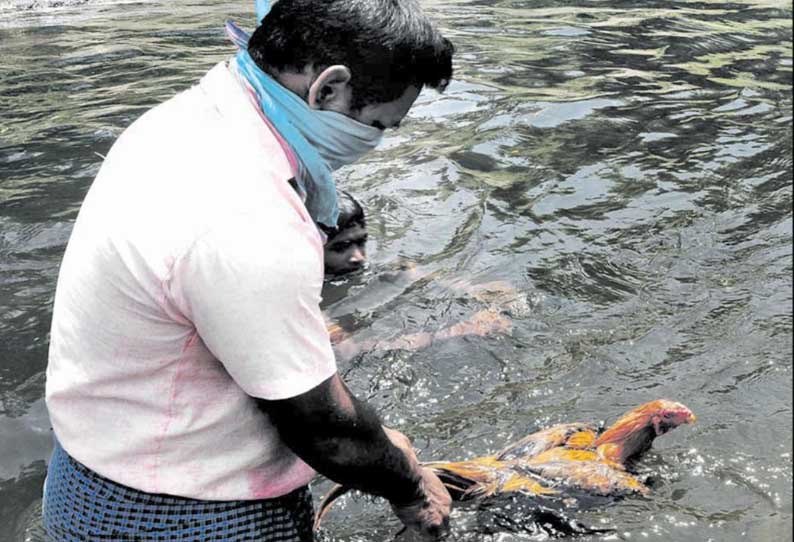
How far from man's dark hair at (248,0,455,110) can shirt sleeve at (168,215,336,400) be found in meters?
0.46

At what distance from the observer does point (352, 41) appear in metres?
2.18

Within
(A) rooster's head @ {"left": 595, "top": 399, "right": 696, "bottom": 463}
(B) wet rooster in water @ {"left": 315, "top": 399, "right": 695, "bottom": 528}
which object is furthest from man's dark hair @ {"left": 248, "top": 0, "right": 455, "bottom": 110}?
(A) rooster's head @ {"left": 595, "top": 399, "right": 696, "bottom": 463}

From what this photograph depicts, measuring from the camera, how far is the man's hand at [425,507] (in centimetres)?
275

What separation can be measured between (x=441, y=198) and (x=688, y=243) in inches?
89.6

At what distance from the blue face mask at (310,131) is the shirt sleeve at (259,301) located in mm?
325

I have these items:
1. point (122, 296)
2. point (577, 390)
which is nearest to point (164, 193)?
point (122, 296)

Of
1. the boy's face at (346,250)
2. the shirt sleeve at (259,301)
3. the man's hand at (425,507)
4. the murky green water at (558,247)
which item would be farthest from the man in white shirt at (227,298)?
the boy's face at (346,250)

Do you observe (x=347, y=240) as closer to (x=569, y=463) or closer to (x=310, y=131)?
(x=569, y=463)

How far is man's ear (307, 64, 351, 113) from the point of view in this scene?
7.19 ft

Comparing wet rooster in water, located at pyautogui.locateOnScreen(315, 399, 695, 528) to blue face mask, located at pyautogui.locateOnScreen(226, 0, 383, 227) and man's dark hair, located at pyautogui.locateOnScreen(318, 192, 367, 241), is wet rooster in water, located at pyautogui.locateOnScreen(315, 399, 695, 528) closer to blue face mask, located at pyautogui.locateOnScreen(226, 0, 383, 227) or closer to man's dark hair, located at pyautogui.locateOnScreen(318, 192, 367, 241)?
blue face mask, located at pyautogui.locateOnScreen(226, 0, 383, 227)

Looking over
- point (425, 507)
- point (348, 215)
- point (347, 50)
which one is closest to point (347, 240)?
point (348, 215)

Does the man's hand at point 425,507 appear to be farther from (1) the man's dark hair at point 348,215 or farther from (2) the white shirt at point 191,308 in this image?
(1) the man's dark hair at point 348,215

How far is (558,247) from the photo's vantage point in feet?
21.7

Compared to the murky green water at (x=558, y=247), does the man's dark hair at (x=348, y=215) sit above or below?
above
